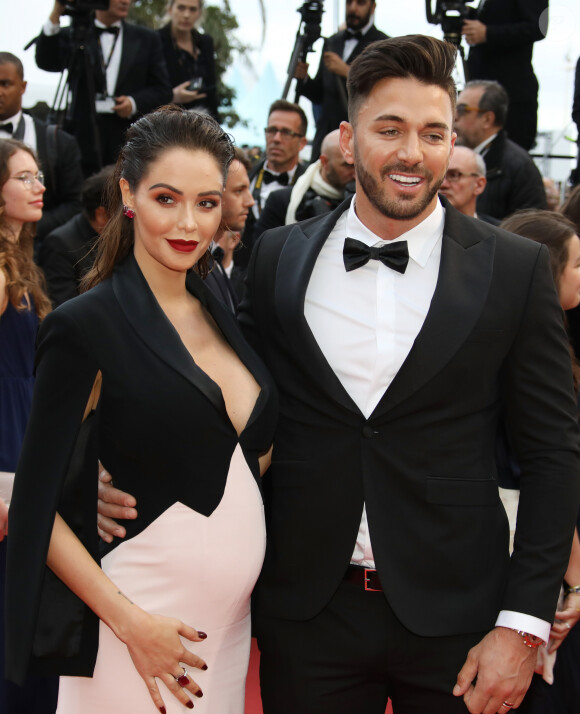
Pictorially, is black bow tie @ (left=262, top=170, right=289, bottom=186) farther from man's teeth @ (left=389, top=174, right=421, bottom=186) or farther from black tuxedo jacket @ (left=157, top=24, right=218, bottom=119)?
man's teeth @ (left=389, top=174, right=421, bottom=186)

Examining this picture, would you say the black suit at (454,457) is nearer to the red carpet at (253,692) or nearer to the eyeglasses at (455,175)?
the red carpet at (253,692)

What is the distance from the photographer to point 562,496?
1.90m

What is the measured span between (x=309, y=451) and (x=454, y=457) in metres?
0.32

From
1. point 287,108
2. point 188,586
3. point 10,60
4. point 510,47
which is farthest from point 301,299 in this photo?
point 510,47

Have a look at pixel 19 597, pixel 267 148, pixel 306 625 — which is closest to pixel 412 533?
pixel 306 625

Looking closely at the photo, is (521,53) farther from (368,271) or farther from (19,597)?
(19,597)

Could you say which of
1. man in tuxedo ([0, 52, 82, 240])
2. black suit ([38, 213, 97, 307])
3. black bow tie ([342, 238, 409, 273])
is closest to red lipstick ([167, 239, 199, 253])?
black bow tie ([342, 238, 409, 273])

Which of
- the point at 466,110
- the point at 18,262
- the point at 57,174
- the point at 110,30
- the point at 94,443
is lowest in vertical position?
the point at 94,443

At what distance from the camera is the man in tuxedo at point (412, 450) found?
1890mm

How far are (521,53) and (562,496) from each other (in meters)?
4.60

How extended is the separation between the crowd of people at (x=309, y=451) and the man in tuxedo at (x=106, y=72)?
352cm

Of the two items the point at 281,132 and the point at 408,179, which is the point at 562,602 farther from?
the point at 281,132

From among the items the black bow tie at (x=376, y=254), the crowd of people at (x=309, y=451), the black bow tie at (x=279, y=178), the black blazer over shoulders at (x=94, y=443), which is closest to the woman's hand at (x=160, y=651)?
the crowd of people at (x=309, y=451)

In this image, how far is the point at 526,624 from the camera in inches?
72.4
